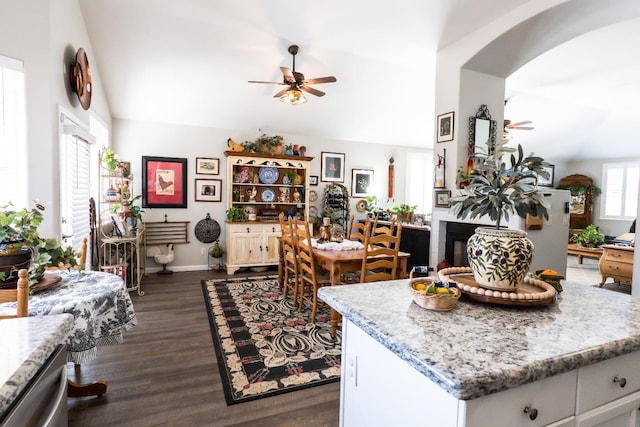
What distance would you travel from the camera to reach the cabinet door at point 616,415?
941mm

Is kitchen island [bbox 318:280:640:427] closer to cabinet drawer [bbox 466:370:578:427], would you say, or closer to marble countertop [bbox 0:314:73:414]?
cabinet drawer [bbox 466:370:578:427]

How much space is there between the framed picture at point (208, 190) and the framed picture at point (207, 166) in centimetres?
14

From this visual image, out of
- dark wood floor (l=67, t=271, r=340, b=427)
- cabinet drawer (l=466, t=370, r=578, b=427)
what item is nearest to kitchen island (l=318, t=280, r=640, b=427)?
cabinet drawer (l=466, t=370, r=578, b=427)

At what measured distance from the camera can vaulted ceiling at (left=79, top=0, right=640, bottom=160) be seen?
11.3 ft

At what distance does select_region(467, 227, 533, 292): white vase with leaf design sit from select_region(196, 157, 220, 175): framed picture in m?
5.32

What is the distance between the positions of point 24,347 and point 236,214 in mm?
4963

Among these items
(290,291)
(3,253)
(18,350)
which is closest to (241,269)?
(290,291)

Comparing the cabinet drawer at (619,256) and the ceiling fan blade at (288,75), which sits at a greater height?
the ceiling fan blade at (288,75)

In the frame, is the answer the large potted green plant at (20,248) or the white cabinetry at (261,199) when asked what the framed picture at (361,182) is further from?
the large potted green plant at (20,248)

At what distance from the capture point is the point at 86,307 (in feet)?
5.38

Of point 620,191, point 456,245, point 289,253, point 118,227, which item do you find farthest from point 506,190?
point 620,191

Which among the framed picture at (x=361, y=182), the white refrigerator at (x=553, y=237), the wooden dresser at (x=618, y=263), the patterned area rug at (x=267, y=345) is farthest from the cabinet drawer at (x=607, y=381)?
the framed picture at (x=361, y=182)

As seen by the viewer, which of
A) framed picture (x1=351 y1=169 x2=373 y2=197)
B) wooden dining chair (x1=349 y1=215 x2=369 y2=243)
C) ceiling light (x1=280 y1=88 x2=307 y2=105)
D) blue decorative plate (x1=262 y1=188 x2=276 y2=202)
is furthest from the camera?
framed picture (x1=351 y1=169 x2=373 y2=197)

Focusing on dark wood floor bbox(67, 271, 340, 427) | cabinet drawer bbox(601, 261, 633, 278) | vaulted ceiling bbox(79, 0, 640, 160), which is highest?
vaulted ceiling bbox(79, 0, 640, 160)
